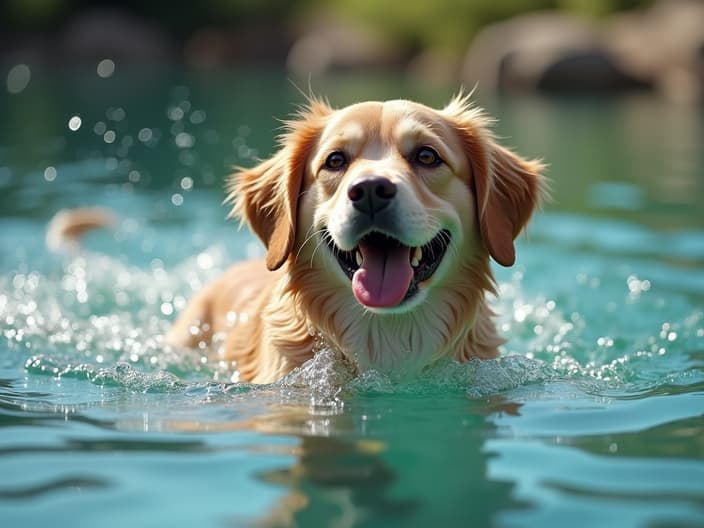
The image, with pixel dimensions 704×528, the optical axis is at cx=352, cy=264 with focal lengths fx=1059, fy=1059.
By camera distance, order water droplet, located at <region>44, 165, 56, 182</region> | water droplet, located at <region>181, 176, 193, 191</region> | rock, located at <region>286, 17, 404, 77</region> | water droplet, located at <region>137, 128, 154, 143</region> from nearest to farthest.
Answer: water droplet, located at <region>181, 176, 193, 191</region>, water droplet, located at <region>44, 165, 56, 182</region>, water droplet, located at <region>137, 128, 154, 143</region>, rock, located at <region>286, 17, 404, 77</region>

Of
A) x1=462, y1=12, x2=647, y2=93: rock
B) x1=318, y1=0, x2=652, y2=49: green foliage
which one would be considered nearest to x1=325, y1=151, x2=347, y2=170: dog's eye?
x1=462, y1=12, x2=647, y2=93: rock

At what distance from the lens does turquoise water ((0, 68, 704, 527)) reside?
354 cm

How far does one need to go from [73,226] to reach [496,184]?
4443 millimetres

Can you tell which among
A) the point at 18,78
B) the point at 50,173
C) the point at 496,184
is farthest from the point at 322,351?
the point at 18,78

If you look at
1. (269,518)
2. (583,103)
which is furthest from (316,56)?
(269,518)

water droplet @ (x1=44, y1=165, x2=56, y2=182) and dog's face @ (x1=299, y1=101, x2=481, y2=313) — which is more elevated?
water droplet @ (x1=44, y1=165, x2=56, y2=182)

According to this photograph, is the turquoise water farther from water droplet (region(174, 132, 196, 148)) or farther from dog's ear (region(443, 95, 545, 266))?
water droplet (region(174, 132, 196, 148))

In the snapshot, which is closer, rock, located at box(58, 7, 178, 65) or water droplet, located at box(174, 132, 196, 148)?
water droplet, located at box(174, 132, 196, 148)

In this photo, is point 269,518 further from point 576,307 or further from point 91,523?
point 576,307

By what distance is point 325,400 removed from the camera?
4.75m

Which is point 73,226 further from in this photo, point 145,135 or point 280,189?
point 145,135

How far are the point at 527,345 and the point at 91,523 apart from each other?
12.3 ft

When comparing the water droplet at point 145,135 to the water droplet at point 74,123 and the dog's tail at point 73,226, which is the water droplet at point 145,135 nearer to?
the water droplet at point 74,123

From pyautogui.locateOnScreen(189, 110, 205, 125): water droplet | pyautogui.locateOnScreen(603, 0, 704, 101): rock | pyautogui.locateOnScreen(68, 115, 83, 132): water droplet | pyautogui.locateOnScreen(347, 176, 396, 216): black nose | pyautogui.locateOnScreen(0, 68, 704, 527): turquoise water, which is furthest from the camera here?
pyautogui.locateOnScreen(603, 0, 704, 101): rock
